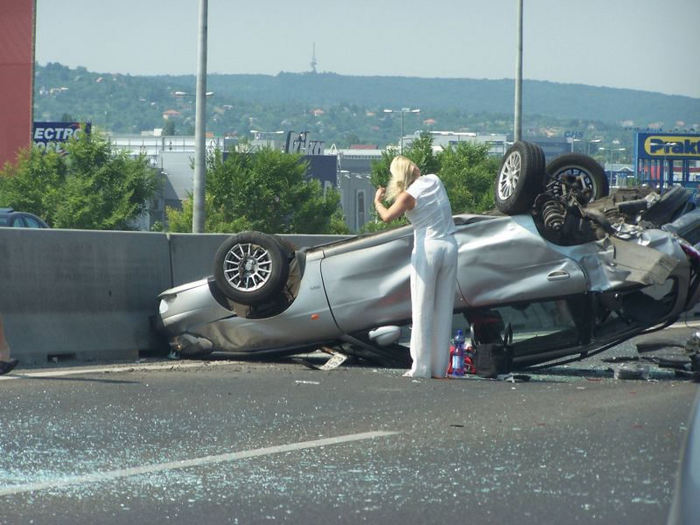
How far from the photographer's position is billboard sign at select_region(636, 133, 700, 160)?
331 ft

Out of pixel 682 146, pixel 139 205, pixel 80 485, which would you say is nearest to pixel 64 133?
pixel 139 205

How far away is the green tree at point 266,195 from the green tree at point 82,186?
680cm

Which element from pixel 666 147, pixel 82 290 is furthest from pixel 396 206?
pixel 666 147

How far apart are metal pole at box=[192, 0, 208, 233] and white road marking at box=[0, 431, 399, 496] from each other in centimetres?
1869

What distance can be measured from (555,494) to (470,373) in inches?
183

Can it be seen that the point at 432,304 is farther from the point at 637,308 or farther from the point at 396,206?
the point at 637,308

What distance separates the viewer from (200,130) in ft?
87.7

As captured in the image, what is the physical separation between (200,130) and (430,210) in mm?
18096

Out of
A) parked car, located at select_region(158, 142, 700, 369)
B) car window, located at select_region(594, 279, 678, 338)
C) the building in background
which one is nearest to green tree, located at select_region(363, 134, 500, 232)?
parked car, located at select_region(158, 142, 700, 369)

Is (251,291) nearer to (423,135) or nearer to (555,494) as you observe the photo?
(555,494)

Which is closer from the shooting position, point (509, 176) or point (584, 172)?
point (509, 176)

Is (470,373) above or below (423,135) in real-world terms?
below

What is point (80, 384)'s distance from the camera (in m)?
8.34

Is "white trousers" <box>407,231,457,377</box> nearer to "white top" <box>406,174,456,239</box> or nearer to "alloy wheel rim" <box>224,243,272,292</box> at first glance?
"white top" <box>406,174,456,239</box>
